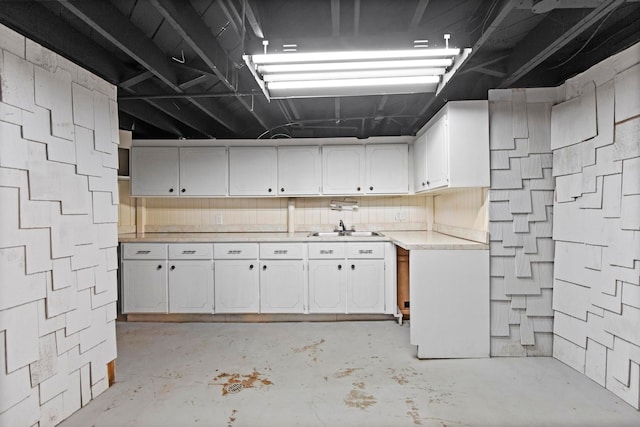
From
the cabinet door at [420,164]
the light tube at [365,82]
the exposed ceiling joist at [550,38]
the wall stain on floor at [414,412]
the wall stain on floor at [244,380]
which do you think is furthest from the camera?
the cabinet door at [420,164]

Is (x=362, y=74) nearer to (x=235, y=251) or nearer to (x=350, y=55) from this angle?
(x=350, y=55)

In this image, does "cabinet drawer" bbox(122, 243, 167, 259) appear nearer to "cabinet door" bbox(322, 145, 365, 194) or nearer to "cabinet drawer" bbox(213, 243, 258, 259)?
"cabinet drawer" bbox(213, 243, 258, 259)

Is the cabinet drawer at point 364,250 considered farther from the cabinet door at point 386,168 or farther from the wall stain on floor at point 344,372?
the wall stain on floor at point 344,372

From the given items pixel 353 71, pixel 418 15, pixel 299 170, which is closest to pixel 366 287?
pixel 299 170

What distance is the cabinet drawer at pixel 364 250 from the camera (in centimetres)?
373

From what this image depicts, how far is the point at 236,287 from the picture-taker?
3.76 metres

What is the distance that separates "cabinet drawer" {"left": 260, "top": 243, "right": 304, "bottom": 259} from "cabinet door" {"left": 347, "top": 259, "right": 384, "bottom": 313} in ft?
1.95

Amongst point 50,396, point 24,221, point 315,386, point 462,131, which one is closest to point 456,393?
point 315,386

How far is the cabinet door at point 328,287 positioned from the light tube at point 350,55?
7.42 ft

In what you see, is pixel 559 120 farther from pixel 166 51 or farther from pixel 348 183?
pixel 166 51

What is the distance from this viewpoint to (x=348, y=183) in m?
4.11

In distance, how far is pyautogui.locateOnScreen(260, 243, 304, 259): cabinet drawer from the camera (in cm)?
376

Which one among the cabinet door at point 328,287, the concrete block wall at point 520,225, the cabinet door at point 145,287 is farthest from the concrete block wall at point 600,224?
the cabinet door at point 145,287

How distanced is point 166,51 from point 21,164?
1.33 m
